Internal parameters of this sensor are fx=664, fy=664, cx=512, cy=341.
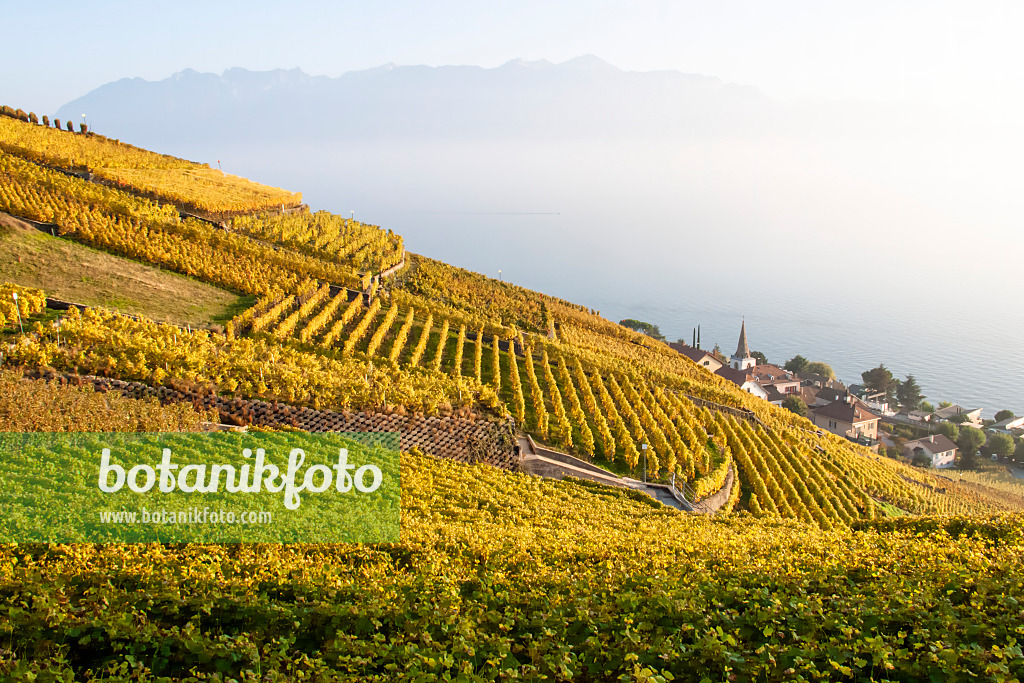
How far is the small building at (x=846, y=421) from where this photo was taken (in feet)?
210

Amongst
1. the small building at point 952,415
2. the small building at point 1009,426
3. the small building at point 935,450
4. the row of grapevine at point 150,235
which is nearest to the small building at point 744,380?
the small building at point 935,450

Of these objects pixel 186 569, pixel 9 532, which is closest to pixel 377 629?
pixel 186 569

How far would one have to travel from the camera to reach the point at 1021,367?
153 meters

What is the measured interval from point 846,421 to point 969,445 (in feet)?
42.7

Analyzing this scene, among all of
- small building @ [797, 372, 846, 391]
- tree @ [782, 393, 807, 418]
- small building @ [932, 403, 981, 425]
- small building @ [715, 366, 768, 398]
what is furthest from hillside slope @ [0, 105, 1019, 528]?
small building @ [797, 372, 846, 391]

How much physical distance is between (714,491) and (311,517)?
1523 cm

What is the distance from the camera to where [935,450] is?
62625mm

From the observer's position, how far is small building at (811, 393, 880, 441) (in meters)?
64.1

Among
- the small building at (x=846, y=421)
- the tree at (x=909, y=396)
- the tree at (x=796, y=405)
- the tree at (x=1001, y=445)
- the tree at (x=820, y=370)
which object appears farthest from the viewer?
the tree at (x=820, y=370)

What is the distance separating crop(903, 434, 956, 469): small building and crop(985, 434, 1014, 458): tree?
6.16 metres

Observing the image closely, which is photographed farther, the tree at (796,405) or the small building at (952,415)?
the small building at (952,415)

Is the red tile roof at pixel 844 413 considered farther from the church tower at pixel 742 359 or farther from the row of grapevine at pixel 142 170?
the row of grapevine at pixel 142 170

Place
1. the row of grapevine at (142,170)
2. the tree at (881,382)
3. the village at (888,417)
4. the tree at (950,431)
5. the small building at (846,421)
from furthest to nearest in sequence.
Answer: the tree at (881,382)
the tree at (950,431)
the small building at (846,421)
the village at (888,417)
the row of grapevine at (142,170)

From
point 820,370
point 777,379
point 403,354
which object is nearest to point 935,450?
point 777,379
